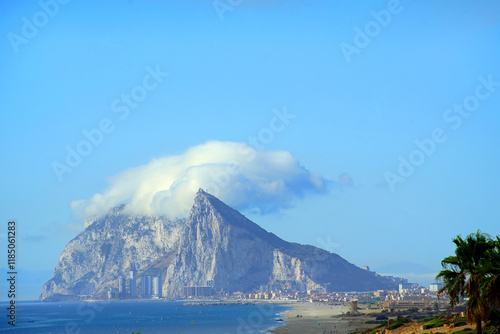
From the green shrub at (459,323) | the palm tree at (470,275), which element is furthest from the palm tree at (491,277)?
the green shrub at (459,323)

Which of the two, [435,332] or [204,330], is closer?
[435,332]

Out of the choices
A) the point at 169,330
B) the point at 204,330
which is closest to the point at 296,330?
A: the point at 204,330

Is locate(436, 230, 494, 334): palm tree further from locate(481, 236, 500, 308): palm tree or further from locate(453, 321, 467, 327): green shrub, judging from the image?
locate(453, 321, 467, 327): green shrub

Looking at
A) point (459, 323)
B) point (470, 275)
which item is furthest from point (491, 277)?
point (459, 323)

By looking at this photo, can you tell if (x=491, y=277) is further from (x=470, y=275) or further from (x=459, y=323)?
(x=459, y=323)

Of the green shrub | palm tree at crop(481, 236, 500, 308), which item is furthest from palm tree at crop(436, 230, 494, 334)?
the green shrub

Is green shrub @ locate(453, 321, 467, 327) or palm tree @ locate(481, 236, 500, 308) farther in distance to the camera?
green shrub @ locate(453, 321, 467, 327)

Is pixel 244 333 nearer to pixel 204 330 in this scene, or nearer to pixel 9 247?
pixel 204 330

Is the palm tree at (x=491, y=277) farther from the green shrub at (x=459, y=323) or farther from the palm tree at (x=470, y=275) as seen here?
the green shrub at (x=459, y=323)

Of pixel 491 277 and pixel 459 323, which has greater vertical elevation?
pixel 491 277
